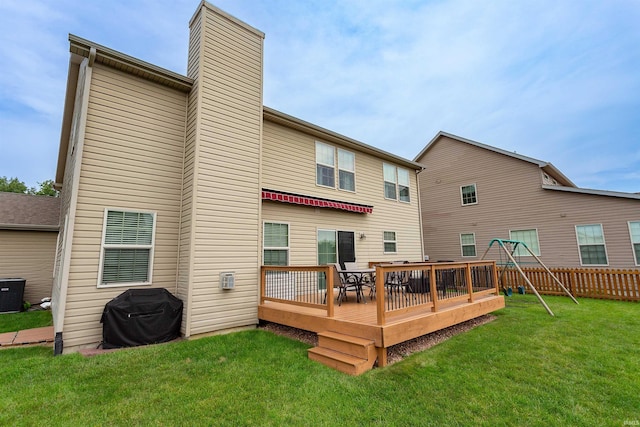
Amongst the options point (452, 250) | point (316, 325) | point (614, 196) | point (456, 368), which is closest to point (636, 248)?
point (614, 196)

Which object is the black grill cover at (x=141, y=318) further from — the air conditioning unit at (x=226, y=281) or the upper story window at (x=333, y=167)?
the upper story window at (x=333, y=167)

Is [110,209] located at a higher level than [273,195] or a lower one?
lower

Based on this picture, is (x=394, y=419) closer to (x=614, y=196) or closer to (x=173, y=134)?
(x=173, y=134)

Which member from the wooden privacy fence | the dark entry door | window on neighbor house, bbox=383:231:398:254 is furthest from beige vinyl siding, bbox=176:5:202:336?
the wooden privacy fence

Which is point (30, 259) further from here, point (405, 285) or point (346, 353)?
point (405, 285)

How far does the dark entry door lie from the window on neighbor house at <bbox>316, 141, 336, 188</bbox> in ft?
5.36

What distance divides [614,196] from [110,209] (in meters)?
16.7

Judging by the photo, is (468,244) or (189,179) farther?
(468,244)

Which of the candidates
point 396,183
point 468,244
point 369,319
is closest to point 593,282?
point 468,244

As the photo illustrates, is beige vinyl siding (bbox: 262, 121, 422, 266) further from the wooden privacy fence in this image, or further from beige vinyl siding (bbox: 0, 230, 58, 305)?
beige vinyl siding (bbox: 0, 230, 58, 305)

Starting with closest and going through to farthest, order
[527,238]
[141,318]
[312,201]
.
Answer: [141,318], [312,201], [527,238]

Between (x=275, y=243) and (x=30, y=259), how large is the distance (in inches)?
387

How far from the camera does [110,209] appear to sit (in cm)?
546

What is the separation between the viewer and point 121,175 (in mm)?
5637
